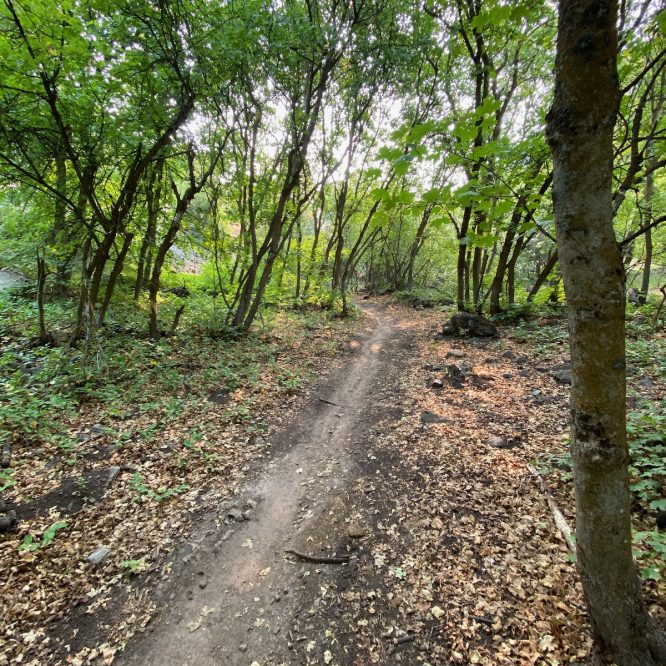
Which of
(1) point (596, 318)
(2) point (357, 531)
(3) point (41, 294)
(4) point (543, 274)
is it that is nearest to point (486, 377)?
(2) point (357, 531)

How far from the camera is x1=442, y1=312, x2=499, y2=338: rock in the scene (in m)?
11.5

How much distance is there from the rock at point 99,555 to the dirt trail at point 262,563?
2.80 ft

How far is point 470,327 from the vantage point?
11.9 meters

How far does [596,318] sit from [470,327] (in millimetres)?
10725

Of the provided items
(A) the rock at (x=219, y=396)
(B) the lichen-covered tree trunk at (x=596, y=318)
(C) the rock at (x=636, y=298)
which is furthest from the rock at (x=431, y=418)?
(C) the rock at (x=636, y=298)

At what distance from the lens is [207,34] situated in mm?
6832

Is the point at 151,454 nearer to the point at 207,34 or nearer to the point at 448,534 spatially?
the point at 448,534

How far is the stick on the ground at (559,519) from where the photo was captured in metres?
3.31

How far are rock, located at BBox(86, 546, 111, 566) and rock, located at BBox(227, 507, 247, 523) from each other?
1.42m

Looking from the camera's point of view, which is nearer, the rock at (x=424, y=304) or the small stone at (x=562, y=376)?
the small stone at (x=562, y=376)

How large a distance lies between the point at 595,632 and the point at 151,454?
19.2 ft

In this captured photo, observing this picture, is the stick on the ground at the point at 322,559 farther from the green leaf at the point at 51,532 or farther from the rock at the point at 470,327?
the rock at the point at 470,327

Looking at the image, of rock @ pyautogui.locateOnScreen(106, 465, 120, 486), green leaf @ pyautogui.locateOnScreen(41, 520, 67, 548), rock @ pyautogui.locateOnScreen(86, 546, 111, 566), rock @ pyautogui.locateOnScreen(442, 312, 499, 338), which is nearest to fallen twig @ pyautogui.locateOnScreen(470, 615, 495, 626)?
rock @ pyautogui.locateOnScreen(86, 546, 111, 566)

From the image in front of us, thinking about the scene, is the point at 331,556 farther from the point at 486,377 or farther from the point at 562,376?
the point at 562,376
